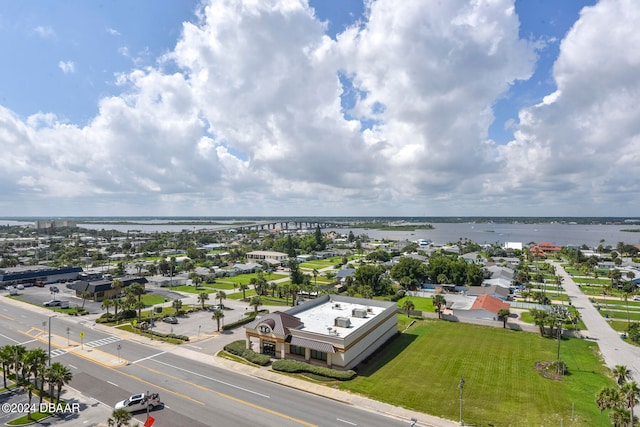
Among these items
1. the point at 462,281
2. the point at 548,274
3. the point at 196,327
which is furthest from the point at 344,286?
the point at 548,274

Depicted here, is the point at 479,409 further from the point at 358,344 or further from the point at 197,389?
the point at 197,389

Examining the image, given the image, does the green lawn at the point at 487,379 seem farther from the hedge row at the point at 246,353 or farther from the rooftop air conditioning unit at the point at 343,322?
the hedge row at the point at 246,353

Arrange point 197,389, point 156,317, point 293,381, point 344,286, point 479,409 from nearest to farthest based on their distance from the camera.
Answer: point 479,409, point 197,389, point 293,381, point 156,317, point 344,286

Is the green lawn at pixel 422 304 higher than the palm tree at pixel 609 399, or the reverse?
the palm tree at pixel 609 399

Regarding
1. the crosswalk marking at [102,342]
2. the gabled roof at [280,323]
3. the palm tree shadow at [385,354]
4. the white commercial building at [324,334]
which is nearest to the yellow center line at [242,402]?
the white commercial building at [324,334]

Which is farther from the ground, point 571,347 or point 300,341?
point 300,341

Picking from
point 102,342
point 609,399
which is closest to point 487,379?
point 609,399

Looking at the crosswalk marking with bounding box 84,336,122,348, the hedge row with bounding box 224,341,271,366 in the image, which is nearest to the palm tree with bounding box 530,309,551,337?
the hedge row with bounding box 224,341,271,366
